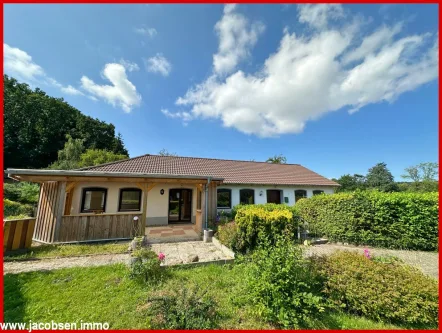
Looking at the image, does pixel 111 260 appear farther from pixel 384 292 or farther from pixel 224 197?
pixel 224 197

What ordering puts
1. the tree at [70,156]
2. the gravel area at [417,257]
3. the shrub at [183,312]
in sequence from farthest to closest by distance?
the tree at [70,156], the gravel area at [417,257], the shrub at [183,312]

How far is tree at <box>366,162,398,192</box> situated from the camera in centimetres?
3011

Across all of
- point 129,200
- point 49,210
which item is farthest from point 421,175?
point 49,210

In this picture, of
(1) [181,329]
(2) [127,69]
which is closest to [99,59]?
(2) [127,69]

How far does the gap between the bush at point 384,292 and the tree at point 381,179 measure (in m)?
35.5

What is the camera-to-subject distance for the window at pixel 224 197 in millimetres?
13244

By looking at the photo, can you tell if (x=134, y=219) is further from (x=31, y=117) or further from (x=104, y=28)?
(x=31, y=117)

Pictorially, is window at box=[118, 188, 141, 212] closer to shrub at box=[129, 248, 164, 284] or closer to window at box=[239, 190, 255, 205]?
shrub at box=[129, 248, 164, 284]

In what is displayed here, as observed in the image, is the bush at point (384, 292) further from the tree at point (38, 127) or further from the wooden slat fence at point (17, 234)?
the tree at point (38, 127)

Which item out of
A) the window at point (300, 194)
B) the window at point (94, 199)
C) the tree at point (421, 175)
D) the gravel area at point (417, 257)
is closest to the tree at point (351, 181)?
the tree at point (421, 175)

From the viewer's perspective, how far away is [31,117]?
2836 centimetres

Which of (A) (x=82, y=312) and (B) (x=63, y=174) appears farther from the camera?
(B) (x=63, y=174)

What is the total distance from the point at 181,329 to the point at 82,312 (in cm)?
186

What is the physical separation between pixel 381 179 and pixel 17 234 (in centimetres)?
4295
